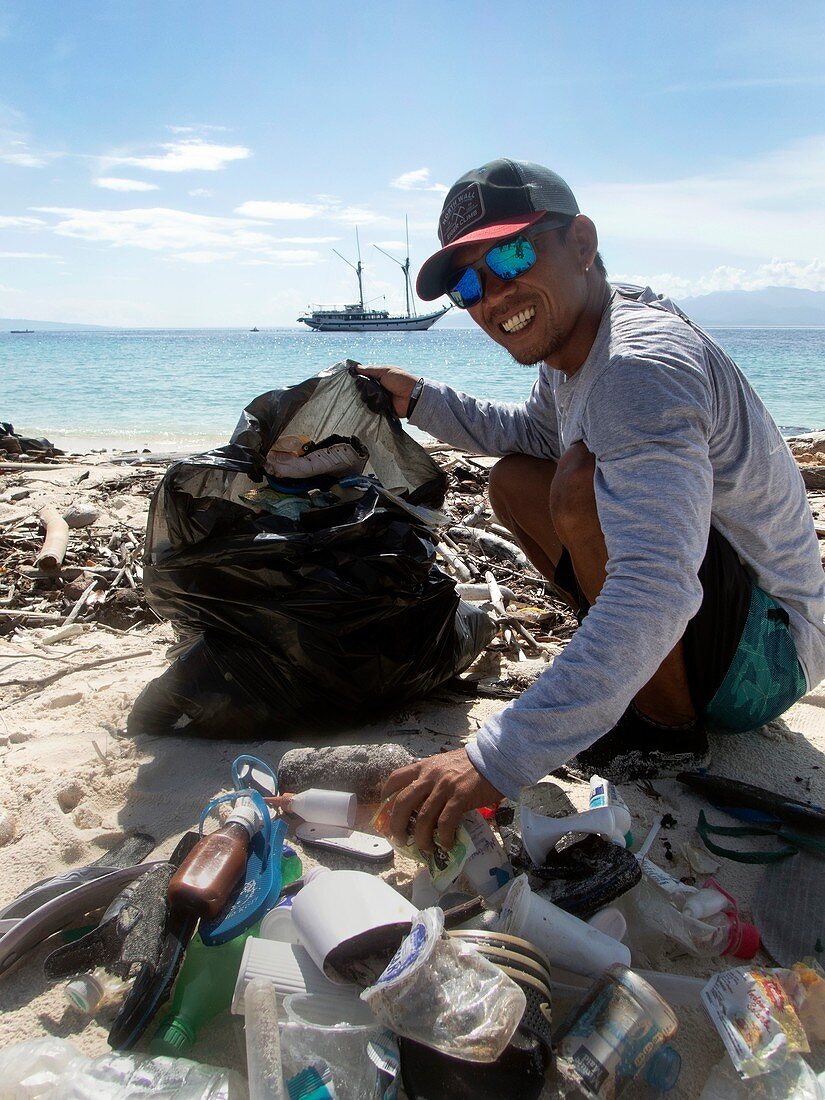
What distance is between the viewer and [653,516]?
4.77ft

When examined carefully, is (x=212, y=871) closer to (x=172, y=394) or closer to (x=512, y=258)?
(x=512, y=258)

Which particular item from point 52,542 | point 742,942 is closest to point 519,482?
point 742,942

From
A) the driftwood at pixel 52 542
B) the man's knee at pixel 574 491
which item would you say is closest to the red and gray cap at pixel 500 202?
the man's knee at pixel 574 491

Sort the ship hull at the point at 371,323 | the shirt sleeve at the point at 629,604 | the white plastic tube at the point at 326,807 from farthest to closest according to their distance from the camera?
1. the ship hull at the point at 371,323
2. the white plastic tube at the point at 326,807
3. the shirt sleeve at the point at 629,604

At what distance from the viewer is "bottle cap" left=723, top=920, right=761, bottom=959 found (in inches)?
57.0

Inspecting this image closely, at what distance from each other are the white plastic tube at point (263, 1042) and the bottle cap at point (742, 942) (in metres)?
0.90

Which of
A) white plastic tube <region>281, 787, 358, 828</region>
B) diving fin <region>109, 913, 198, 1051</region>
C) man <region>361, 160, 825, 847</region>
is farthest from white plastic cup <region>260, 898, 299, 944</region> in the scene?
white plastic tube <region>281, 787, 358, 828</region>

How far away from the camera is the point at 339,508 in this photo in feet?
7.57

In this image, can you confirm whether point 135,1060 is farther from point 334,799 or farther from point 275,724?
point 275,724

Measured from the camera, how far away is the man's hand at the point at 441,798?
4.53 feet

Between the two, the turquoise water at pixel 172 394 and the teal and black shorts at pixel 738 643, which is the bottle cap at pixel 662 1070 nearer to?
the teal and black shorts at pixel 738 643

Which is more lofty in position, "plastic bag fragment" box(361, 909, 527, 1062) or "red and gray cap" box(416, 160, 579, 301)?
"red and gray cap" box(416, 160, 579, 301)

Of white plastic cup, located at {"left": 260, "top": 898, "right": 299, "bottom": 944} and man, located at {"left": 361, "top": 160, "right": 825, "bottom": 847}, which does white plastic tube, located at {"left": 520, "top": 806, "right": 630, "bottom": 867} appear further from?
white plastic cup, located at {"left": 260, "top": 898, "right": 299, "bottom": 944}

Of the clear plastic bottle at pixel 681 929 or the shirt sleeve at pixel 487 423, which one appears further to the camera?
the shirt sleeve at pixel 487 423
